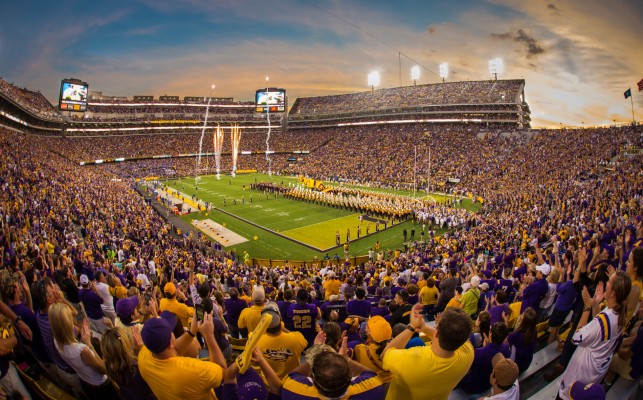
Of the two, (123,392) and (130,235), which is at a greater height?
(123,392)

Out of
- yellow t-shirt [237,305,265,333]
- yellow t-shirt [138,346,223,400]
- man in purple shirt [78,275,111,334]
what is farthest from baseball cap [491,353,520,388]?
man in purple shirt [78,275,111,334]

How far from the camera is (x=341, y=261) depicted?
69.6 feet

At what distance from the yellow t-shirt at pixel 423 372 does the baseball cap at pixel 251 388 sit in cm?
104

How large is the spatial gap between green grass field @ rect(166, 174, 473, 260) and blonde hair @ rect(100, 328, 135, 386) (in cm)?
1983

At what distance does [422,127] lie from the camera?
7256cm

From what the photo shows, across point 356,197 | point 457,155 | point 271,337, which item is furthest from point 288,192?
point 271,337

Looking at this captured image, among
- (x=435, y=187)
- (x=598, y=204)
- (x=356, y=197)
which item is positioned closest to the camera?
(x=598, y=204)

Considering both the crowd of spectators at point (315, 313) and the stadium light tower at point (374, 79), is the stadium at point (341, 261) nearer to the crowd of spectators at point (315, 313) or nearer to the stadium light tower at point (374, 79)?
the crowd of spectators at point (315, 313)

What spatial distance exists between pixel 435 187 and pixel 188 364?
47.0m

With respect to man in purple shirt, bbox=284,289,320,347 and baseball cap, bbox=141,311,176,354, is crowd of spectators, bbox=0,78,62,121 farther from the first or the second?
baseball cap, bbox=141,311,176,354

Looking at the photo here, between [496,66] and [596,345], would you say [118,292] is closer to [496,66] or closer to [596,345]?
[596,345]

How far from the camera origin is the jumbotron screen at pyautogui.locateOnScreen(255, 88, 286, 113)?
8644 cm

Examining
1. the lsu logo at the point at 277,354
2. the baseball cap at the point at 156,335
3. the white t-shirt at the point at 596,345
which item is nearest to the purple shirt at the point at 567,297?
the white t-shirt at the point at 596,345

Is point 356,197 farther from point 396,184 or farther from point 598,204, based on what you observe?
point 598,204
